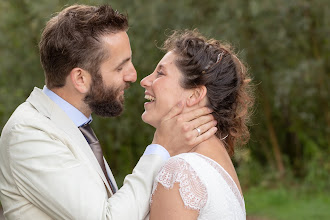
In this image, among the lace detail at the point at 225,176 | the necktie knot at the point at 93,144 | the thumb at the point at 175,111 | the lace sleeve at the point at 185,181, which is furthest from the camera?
the necktie knot at the point at 93,144

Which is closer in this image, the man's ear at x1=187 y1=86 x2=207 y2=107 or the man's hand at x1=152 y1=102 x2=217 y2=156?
the man's hand at x1=152 y1=102 x2=217 y2=156

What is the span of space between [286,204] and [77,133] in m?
6.08

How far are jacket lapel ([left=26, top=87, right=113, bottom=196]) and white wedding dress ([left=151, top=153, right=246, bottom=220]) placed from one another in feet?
1.10

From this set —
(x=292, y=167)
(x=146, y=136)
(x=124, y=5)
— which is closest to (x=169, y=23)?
(x=124, y=5)

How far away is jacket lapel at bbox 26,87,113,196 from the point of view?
9.45 ft

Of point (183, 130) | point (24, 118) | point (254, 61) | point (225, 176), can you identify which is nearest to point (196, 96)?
point (183, 130)

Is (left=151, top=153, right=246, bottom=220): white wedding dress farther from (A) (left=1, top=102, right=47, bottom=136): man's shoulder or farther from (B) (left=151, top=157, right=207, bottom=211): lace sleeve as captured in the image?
(A) (left=1, top=102, right=47, bottom=136): man's shoulder

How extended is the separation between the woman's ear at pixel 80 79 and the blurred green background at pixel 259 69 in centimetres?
542

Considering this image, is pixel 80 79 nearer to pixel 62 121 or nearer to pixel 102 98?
pixel 102 98

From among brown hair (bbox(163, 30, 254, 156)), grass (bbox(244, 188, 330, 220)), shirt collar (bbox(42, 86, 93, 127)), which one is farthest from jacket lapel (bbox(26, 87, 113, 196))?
grass (bbox(244, 188, 330, 220))

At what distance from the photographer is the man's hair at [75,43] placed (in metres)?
3.07

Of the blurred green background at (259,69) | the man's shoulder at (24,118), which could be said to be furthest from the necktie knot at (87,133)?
the blurred green background at (259,69)

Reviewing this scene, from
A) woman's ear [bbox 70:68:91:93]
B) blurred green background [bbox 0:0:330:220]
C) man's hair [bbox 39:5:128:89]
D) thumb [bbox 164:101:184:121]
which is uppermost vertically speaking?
man's hair [bbox 39:5:128:89]

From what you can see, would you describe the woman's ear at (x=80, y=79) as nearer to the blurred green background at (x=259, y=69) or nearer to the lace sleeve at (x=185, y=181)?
the lace sleeve at (x=185, y=181)
